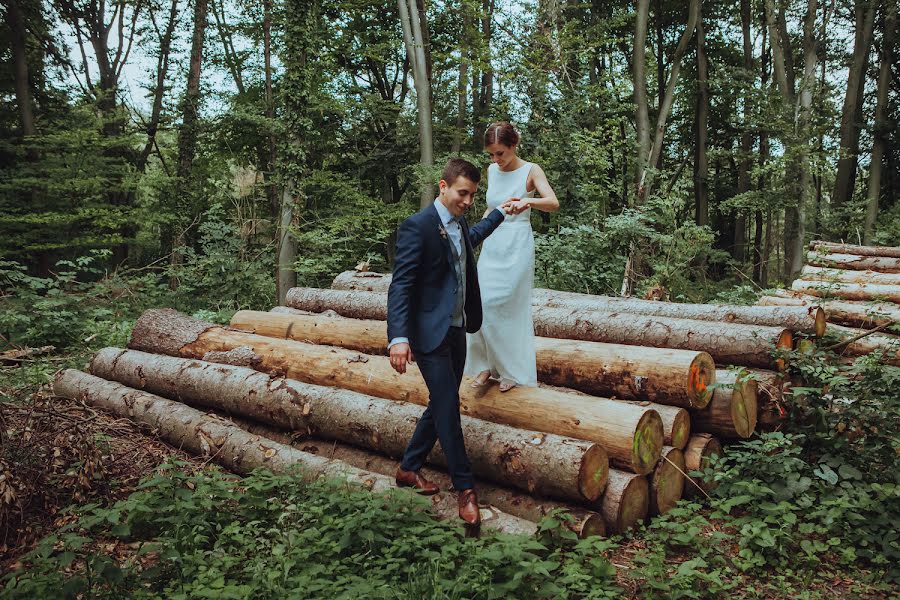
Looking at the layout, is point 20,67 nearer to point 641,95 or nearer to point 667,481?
point 641,95

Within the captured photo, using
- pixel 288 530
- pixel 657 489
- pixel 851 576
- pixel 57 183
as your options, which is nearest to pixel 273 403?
pixel 288 530

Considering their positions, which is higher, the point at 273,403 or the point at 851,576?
the point at 273,403

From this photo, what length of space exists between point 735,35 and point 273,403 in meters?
23.3

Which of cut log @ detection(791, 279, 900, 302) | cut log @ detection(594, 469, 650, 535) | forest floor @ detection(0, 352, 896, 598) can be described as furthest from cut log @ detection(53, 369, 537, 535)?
cut log @ detection(791, 279, 900, 302)

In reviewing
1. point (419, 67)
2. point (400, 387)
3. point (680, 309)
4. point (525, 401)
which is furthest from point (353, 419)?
point (419, 67)

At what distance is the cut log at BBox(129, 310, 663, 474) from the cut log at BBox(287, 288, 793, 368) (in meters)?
1.24

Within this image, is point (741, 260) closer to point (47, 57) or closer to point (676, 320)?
point (676, 320)

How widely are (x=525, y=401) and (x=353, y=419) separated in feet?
4.65

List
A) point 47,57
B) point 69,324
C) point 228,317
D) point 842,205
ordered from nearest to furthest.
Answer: point 69,324
point 228,317
point 842,205
point 47,57

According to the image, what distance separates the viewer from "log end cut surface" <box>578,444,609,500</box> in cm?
362

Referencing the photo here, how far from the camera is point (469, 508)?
3.56 metres

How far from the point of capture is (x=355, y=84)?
18.1m

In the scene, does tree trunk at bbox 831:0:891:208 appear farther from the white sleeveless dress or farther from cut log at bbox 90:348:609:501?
cut log at bbox 90:348:609:501

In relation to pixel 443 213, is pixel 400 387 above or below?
below
